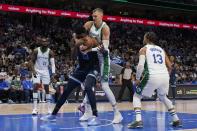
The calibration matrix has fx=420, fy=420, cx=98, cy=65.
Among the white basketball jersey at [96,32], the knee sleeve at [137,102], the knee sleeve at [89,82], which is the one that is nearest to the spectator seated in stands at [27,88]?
the white basketball jersey at [96,32]

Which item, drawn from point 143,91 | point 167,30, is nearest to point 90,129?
point 143,91

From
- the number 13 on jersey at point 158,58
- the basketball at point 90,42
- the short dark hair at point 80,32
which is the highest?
the short dark hair at point 80,32

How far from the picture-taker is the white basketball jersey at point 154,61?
27.2 ft

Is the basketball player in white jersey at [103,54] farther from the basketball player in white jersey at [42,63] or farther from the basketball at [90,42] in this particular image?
the basketball player in white jersey at [42,63]

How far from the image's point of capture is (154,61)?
27.4 ft

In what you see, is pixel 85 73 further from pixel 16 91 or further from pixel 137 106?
pixel 16 91

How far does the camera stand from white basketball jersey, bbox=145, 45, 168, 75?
8.30m

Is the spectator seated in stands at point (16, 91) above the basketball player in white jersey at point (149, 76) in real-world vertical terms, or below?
below

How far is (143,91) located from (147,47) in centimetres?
88

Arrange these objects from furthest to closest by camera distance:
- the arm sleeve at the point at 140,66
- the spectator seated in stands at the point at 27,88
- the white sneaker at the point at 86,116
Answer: the spectator seated in stands at the point at 27,88
the white sneaker at the point at 86,116
the arm sleeve at the point at 140,66

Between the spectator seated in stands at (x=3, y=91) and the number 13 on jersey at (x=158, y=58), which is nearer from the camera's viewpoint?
the number 13 on jersey at (x=158, y=58)

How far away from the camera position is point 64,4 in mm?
31109

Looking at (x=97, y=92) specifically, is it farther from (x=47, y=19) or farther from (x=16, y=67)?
(x=47, y=19)

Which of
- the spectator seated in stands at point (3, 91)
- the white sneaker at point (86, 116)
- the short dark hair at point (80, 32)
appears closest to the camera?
the short dark hair at point (80, 32)
